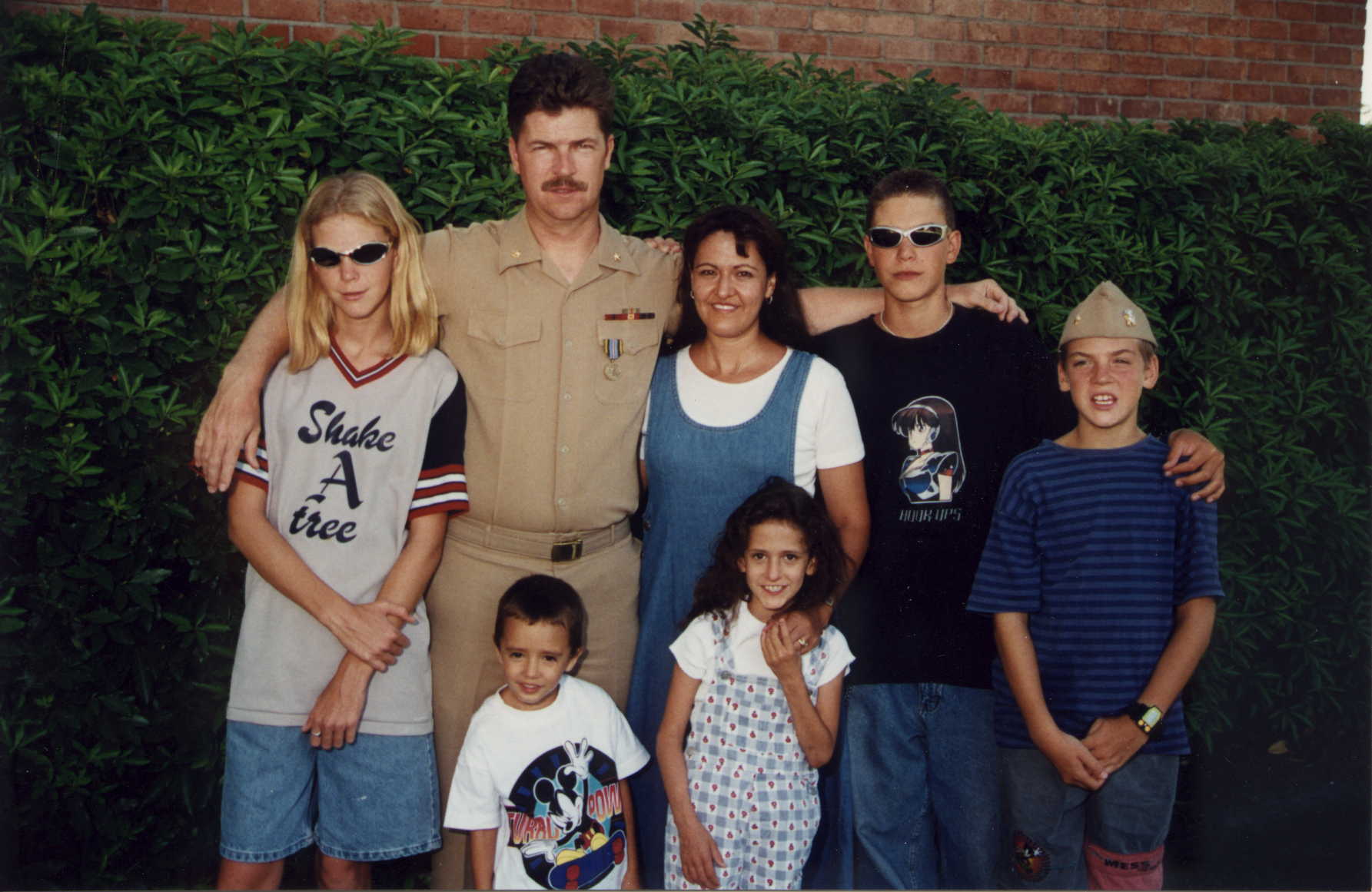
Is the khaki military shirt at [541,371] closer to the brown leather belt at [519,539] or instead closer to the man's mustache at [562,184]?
the brown leather belt at [519,539]

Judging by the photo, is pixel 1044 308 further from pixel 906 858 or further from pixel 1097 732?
pixel 906 858

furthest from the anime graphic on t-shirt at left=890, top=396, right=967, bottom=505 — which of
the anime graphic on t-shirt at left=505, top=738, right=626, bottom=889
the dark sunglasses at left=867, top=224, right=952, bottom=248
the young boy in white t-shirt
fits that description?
the anime graphic on t-shirt at left=505, top=738, right=626, bottom=889

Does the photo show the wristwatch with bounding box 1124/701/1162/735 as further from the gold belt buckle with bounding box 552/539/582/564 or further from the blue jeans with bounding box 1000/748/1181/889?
the gold belt buckle with bounding box 552/539/582/564

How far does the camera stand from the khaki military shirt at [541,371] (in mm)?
2861

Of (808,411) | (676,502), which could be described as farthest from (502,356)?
(808,411)

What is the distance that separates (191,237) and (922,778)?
2455 millimetres

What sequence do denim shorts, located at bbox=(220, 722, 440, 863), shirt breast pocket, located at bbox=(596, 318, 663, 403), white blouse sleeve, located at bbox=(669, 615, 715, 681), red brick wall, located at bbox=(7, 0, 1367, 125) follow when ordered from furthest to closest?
red brick wall, located at bbox=(7, 0, 1367, 125) < shirt breast pocket, located at bbox=(596, 318, 663, 403) < white blouse sleeve, located at bbox=(669, 615, 715, 681) < denim shorts, located at bbox=(220, 722, 440, 863)

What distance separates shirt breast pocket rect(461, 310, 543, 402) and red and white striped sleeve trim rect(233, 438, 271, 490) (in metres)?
0.54

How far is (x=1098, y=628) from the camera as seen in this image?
2738 millimetres

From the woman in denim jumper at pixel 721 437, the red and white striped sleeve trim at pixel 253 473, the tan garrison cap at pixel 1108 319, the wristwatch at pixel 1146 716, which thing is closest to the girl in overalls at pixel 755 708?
the woman in denim jumper at pixel 721 437

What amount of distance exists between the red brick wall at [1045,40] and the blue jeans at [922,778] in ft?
9.02

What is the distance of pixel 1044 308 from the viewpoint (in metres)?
3.79

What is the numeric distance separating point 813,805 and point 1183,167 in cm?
275

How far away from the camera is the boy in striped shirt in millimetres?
2730
